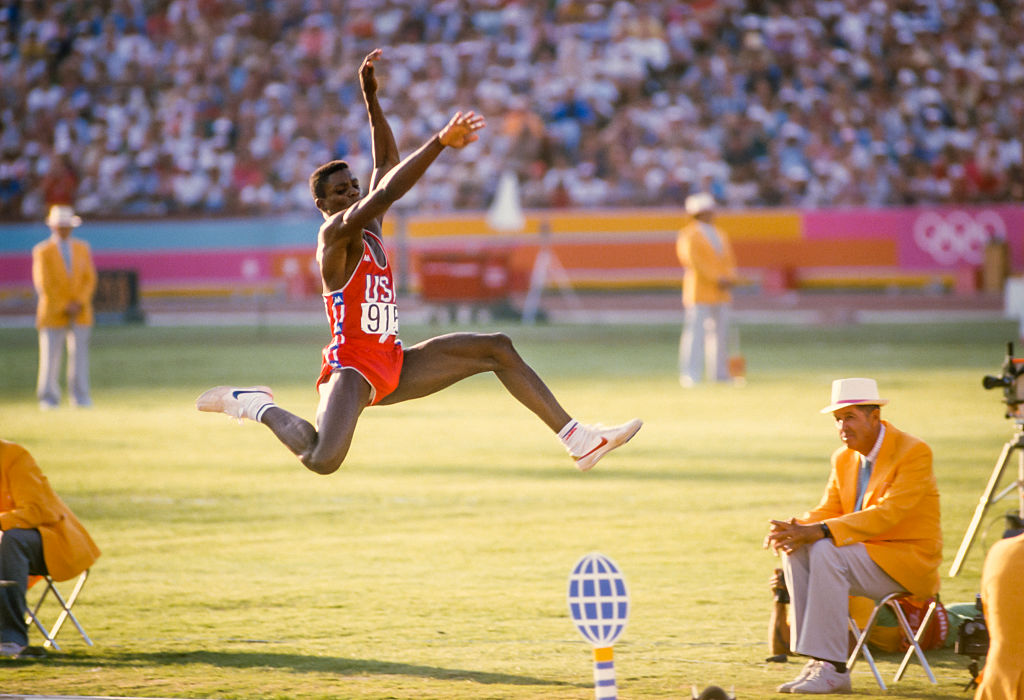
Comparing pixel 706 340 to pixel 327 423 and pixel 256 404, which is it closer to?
pixel 256 404

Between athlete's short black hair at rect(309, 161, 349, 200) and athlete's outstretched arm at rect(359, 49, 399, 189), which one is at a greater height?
athlete's outstretched arm at rect(359, 49, 399, 189)

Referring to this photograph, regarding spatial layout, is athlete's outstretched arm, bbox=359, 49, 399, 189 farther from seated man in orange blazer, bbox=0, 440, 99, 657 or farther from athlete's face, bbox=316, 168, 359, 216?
seated man in orange blazer, bbox=0, 440, 99, 657

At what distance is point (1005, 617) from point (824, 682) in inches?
83.7

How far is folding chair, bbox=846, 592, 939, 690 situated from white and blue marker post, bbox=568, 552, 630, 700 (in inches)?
107

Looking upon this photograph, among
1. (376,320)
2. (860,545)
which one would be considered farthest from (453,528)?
(860,545)

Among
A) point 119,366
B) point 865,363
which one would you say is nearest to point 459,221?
point 119,366

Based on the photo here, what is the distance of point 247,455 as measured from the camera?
49.1 ft

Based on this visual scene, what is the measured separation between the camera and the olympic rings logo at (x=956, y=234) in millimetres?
28391

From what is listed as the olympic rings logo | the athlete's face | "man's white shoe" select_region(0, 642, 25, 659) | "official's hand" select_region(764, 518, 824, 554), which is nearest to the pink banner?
the olympic rings logo

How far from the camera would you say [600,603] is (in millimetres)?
4441

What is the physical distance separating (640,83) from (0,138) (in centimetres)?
1537

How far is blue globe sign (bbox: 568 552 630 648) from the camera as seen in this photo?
4.43 m

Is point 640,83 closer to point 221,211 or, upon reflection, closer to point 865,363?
point 221,211

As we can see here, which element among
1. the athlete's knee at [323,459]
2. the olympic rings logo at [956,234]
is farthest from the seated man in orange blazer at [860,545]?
the olympic rings logo at [956,234]
